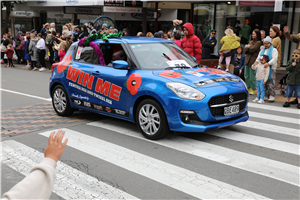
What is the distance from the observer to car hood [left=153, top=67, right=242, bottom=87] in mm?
5723

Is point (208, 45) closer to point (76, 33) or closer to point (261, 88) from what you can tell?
point (261, 88)

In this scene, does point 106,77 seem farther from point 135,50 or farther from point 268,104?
point 268,104

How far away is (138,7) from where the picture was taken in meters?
23.1

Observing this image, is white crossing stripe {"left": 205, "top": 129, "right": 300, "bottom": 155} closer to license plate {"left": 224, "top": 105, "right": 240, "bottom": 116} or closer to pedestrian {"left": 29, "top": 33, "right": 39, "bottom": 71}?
license plate {"left": 224, "top": 105, "right": 240, "bottom": 116}

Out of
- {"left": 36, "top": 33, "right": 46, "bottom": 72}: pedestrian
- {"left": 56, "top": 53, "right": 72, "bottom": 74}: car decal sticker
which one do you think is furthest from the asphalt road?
{"left": 36, "top": 33, "right": 46, "bottom": 72}: pedestrian

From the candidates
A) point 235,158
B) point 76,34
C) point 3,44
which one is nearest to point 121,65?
point 235,158

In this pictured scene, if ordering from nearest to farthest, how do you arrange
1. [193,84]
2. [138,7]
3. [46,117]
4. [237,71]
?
[193,84], [46,117], [237,71], [138,7]

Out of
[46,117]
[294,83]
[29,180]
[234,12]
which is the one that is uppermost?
[234,12]

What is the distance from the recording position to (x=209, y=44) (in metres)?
12.0

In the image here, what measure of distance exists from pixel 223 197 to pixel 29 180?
9.33ft

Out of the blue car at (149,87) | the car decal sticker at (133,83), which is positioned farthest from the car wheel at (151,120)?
the car decal sticker at (133,83)

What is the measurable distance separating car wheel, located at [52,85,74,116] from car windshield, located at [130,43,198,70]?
216 centimetres

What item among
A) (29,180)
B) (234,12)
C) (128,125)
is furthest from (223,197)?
(234,12)

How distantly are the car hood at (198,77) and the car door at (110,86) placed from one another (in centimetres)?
75
